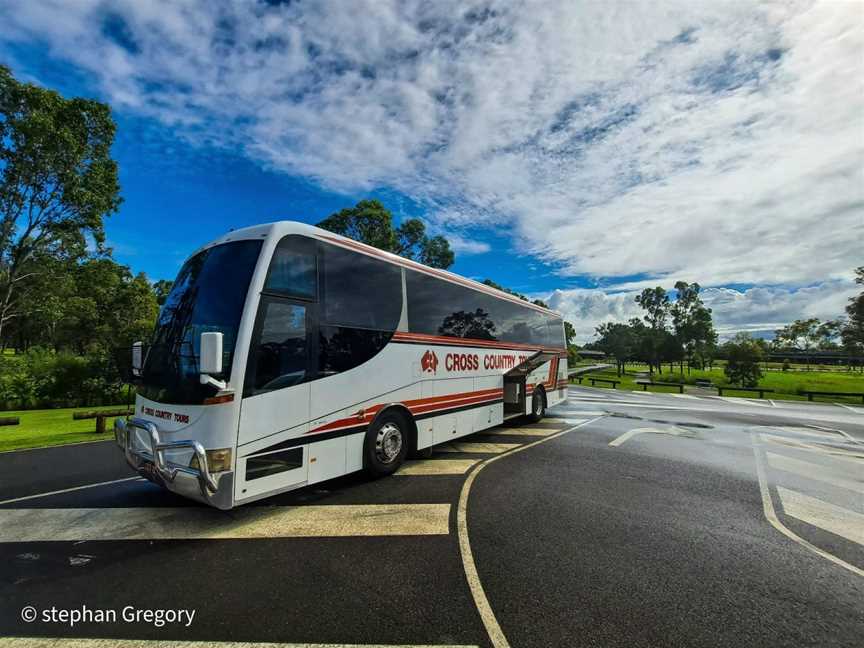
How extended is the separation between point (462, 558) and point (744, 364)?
1873 inches

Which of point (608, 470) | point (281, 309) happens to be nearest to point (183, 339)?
point (281, 309)

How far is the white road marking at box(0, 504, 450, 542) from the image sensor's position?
4523 millimetres

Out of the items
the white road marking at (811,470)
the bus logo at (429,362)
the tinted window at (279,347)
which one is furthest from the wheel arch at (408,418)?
the white road marking at (811,470)

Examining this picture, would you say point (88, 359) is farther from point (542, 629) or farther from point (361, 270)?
point (542, 629)

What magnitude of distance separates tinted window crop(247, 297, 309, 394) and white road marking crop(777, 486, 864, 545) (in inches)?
293

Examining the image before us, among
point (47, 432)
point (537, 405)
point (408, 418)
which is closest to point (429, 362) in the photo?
point (408, 418)

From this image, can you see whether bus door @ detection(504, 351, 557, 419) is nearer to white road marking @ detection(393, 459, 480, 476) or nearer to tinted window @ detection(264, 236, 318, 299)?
white road marking @ detection(393, 459, 480, 476)

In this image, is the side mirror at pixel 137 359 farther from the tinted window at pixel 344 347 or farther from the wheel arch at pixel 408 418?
the wheel arch at pixel 408 418

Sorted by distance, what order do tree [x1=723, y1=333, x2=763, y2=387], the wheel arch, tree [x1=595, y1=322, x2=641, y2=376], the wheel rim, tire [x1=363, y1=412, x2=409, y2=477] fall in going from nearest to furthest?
tire [x1=363, y1=412, x2=409, y2=477]
the wheel rim
the wheel arch
tree [x1=723, y1=333, x2=763, y2=387]
tree [x1=595, y1=322, x2=641, y2=376]

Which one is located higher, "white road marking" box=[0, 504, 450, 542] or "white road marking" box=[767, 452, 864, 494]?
"white road marking" box=[0, 504, 450, 542]

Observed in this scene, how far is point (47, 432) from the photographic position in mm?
12852

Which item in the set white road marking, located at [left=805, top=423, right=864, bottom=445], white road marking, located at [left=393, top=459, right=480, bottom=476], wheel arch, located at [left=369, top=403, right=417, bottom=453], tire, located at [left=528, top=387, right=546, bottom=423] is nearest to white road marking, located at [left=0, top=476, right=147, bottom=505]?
wheel arch, located at [left=369, top=403, right=417, bottom=453]

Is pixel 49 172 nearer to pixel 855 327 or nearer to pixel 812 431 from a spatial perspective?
pixel 812 431

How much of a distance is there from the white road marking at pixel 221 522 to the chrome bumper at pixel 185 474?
64cm
